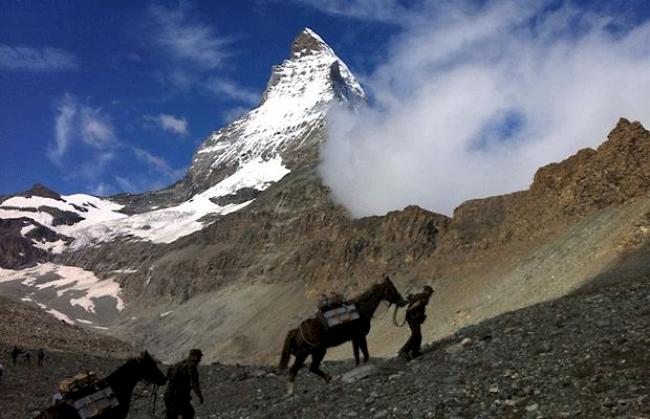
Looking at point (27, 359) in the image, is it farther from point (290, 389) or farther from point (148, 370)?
point (148, 370)

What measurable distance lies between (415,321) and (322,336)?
291 cm

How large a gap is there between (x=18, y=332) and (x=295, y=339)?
62700mm

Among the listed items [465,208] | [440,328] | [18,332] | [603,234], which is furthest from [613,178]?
[18,332]

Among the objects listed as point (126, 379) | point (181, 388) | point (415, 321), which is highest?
point (126, 379)

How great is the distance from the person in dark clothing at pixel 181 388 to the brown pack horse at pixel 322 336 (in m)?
4.26

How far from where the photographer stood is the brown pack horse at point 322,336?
69.6 ft

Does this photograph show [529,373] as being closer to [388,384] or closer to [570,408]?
[570,408]

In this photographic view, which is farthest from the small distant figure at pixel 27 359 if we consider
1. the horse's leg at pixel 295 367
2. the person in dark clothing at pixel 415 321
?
the person in dark clothing at pixel 415 321

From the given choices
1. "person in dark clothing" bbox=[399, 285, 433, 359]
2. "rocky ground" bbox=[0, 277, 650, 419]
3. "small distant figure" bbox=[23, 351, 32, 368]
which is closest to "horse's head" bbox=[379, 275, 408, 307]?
"person in dark clothing" bbox=[399, 285, 433, 359]

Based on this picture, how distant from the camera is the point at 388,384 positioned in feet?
57.8

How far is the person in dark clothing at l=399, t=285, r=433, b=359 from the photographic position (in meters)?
21.1

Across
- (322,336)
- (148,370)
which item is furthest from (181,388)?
(322,336)

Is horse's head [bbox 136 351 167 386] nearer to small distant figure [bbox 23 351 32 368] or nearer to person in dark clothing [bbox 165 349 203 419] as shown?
person in dark clothing [bbox 165 349 203 419]

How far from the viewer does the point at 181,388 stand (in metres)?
17.7
